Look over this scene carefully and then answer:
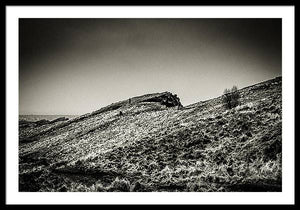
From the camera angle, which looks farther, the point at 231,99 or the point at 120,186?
the point at 231,99

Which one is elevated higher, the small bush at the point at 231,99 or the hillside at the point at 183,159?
the small bush at the point at 231,99

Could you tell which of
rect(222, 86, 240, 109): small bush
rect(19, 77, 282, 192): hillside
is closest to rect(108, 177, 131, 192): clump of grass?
rect(19, 77, 282, 192): hillside

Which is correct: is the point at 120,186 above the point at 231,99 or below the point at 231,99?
below

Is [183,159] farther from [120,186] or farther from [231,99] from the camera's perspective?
[231,99]

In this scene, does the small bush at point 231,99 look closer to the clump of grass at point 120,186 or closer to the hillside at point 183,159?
the hillside at point 183,159

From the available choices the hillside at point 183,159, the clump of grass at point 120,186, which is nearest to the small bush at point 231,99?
the hillside at point 183,159

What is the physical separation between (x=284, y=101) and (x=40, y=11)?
10.1 metres

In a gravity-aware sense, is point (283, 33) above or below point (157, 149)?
above

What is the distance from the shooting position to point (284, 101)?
10875 millimetres

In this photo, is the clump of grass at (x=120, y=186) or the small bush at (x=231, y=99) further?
the small bush at (x=231, y=99)

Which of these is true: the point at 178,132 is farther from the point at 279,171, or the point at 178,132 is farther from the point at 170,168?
the point at 279,171

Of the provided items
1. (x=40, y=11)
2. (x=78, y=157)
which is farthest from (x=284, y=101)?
(x=78, y=157)

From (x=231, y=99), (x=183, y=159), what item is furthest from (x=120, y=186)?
(x=231, y=99)

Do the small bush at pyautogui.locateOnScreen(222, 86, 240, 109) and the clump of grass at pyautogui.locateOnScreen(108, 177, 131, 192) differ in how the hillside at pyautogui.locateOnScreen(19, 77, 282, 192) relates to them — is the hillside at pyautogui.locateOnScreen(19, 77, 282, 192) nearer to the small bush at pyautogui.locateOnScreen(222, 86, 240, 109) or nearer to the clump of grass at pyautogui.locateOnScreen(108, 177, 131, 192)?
the clump of grass at pyautogui.locateOnScreen(108, 177, 131, 192)
